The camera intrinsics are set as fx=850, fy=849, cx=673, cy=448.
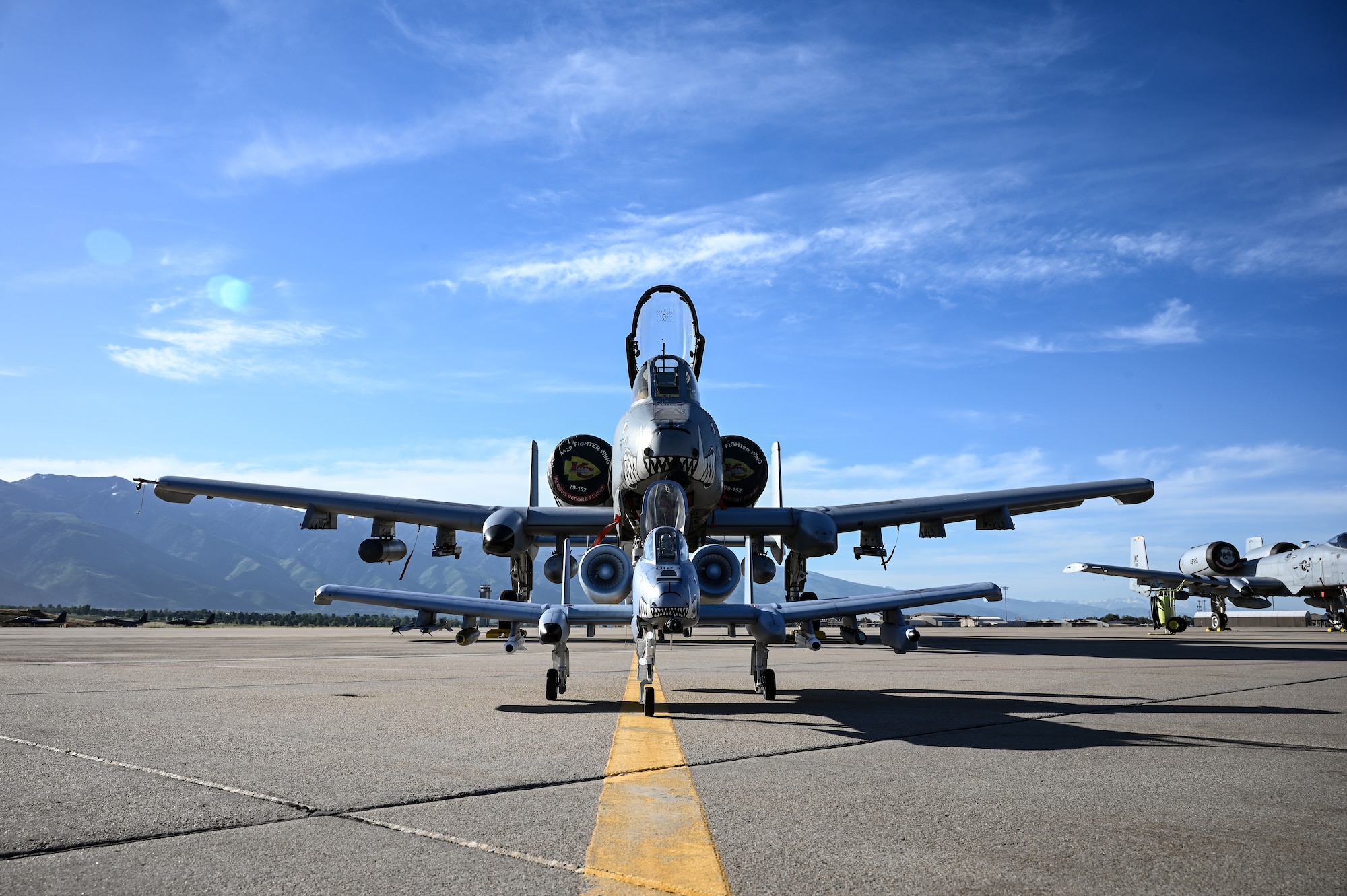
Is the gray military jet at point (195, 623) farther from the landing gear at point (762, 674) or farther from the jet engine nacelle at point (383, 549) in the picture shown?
the landing gear at point (762, 674)

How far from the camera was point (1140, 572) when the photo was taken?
40.2 m


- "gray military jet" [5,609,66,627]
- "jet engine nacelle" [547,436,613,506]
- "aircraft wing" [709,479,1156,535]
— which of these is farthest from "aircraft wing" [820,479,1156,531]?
"gray military jet" [5,609,66,627]

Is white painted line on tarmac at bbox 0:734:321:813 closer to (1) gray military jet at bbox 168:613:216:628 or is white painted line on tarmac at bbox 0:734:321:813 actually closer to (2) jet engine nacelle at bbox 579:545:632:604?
(2) jet engine nacelle at bbox 579:545:632:604

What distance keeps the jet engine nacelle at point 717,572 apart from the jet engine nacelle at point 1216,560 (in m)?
36.4

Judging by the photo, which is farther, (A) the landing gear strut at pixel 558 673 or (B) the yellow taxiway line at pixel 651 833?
(A) the landing gear strut at pixel 558 673

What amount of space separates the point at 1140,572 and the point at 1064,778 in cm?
3983

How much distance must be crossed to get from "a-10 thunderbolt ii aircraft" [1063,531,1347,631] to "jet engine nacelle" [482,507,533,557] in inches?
1067

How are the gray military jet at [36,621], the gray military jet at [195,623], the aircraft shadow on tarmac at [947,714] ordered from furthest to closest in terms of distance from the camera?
Answer: the gray military jet at [195,623] → the gray military jet at [36,621] → the aircraft shadow on tarmac at [947,714]

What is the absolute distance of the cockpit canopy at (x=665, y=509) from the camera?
10.9m

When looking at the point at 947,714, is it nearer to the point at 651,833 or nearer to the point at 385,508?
the point at 651,833

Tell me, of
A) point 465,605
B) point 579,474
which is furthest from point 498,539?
point 465,605

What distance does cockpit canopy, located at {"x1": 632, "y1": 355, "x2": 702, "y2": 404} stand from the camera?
1407 cm

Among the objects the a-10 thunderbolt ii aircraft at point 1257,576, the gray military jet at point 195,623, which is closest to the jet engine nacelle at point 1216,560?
the a-10 thunderbolt ii aircraft at point 1257,576

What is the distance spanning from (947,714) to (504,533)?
40.7 feet
